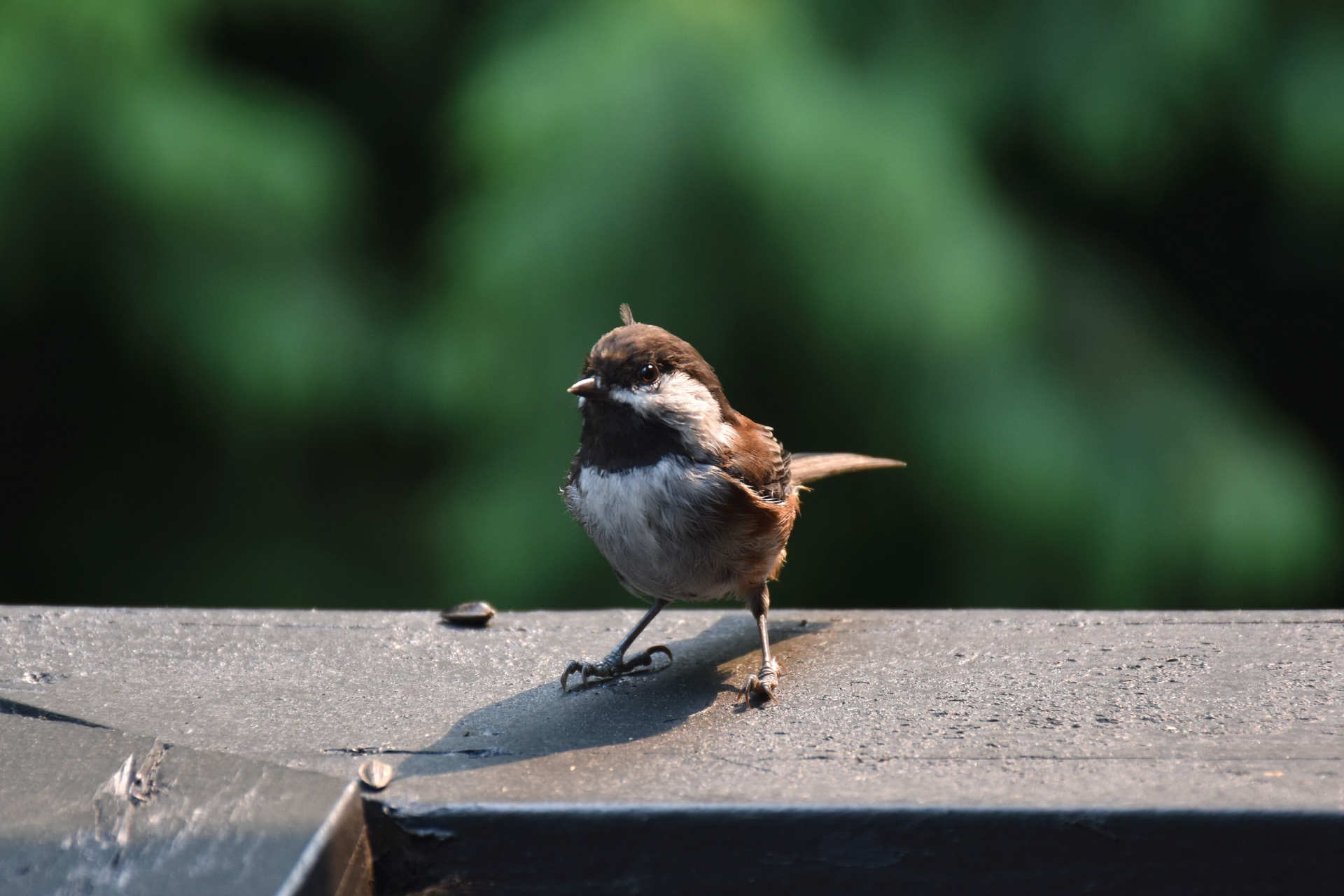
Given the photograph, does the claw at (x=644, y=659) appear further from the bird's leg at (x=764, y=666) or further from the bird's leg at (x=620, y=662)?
the bird's leg at (x=764, y=666)

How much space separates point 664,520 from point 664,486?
0.07 metres

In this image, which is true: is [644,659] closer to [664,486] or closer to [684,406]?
[664,486]

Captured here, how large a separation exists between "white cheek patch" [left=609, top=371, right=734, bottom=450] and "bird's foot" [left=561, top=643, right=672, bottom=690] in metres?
0.47

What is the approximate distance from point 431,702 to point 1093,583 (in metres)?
2.60

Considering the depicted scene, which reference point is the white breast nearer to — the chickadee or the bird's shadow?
the chickadee

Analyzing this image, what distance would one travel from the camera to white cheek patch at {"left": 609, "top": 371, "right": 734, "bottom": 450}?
2395 mm

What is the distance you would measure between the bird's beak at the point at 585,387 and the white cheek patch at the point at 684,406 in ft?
0.17

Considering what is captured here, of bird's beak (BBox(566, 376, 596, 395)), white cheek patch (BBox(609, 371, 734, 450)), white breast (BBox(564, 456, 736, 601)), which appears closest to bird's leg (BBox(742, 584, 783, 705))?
white breast (BBox(564, 456, 736, 601))

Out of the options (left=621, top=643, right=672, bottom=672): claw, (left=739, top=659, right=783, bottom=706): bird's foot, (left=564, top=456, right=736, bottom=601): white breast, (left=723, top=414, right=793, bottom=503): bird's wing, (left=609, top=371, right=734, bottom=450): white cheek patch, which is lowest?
(left=621, top=643, right=672, bottom=672): claw

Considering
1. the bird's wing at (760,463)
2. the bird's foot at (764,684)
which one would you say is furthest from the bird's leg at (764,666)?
the bird's wing at (760,463)

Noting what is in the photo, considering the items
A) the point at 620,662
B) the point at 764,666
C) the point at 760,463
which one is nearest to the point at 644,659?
the point at 620,662

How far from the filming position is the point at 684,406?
2455mm

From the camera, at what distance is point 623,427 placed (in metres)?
2.41

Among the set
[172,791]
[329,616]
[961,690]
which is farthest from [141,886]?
[961,690]
